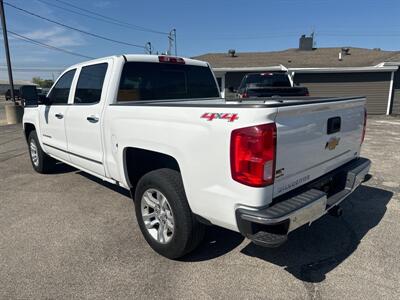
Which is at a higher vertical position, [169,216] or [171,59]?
[171,59]

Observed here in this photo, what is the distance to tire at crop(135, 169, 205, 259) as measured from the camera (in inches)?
113

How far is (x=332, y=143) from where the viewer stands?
10.1ft

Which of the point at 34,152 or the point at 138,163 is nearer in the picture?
the point at 138,163

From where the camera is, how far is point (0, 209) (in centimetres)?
451

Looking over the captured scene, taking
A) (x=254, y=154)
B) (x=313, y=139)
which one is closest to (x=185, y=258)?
(x=254, y=154)

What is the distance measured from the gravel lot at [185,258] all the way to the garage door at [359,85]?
14932mm

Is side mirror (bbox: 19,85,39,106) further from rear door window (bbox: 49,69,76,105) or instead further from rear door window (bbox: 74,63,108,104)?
rear door window (bbox: 74,63,108,104)

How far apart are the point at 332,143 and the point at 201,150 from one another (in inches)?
53.9

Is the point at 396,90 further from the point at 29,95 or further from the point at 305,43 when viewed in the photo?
the point at 29,95

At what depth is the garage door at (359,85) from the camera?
18.0 metres

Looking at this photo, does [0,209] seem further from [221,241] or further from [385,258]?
[385,258]

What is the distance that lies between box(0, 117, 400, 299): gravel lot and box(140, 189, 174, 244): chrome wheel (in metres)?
0.22

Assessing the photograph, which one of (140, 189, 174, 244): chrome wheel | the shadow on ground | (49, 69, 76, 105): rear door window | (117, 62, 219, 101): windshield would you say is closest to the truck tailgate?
the shadow on ground

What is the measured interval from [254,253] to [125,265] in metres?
1.29
